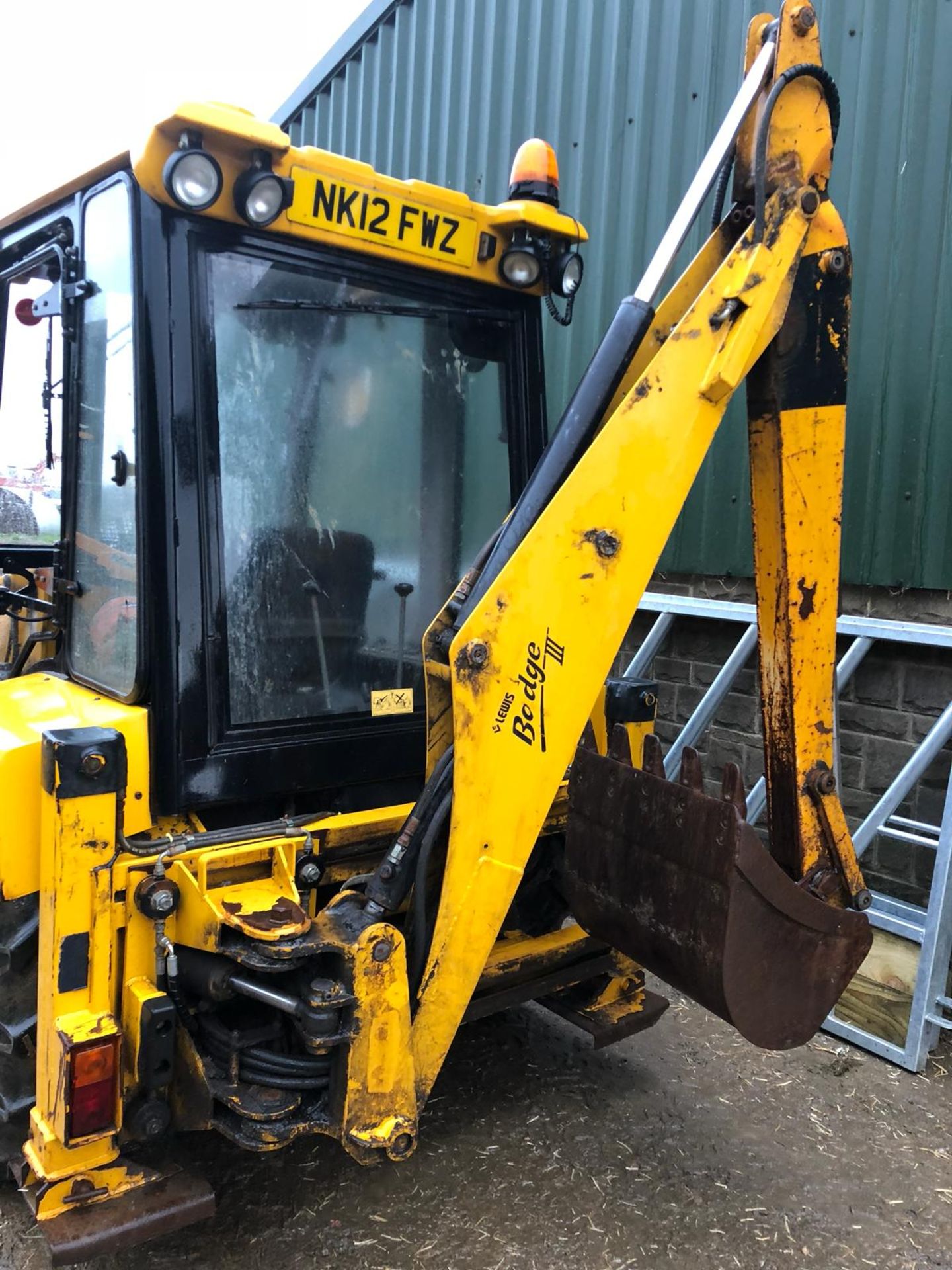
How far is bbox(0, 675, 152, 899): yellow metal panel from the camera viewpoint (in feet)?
7.18

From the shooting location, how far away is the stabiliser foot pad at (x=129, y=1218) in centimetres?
197

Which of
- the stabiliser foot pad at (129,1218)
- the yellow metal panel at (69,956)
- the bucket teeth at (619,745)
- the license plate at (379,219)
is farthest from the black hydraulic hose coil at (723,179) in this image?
the stabiliser foot pad at (129,1218)

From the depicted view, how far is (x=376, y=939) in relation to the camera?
2.14 metres

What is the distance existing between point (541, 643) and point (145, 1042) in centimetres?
123

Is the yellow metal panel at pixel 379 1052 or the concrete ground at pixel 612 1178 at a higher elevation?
the yellow metal panel at pixel 379 1052

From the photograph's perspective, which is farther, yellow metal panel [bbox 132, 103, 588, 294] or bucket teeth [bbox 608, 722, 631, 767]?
bucket teeth [bbox 608, 722, 631, 767]

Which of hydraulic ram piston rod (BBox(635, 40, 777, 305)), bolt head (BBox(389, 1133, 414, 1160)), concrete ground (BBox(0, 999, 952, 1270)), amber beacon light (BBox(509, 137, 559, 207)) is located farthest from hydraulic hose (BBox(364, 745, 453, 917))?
amber beacon light (BBox(509, 137, 559, 207))

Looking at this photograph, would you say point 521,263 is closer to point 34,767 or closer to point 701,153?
point 34,767

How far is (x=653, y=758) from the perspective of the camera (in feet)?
8.77

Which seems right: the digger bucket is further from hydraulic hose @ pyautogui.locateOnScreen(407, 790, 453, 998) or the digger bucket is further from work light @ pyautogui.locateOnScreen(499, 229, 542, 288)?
work light @ pyautogui.locateOnScreen(499, 229, 542, 288)

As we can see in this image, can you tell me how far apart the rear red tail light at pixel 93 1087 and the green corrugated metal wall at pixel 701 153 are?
136 inches

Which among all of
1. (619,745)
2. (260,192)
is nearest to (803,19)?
(260,192)

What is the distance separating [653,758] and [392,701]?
75 cm

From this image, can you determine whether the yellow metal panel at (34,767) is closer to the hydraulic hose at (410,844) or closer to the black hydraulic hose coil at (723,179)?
the hydraulic hose at (410,844)
